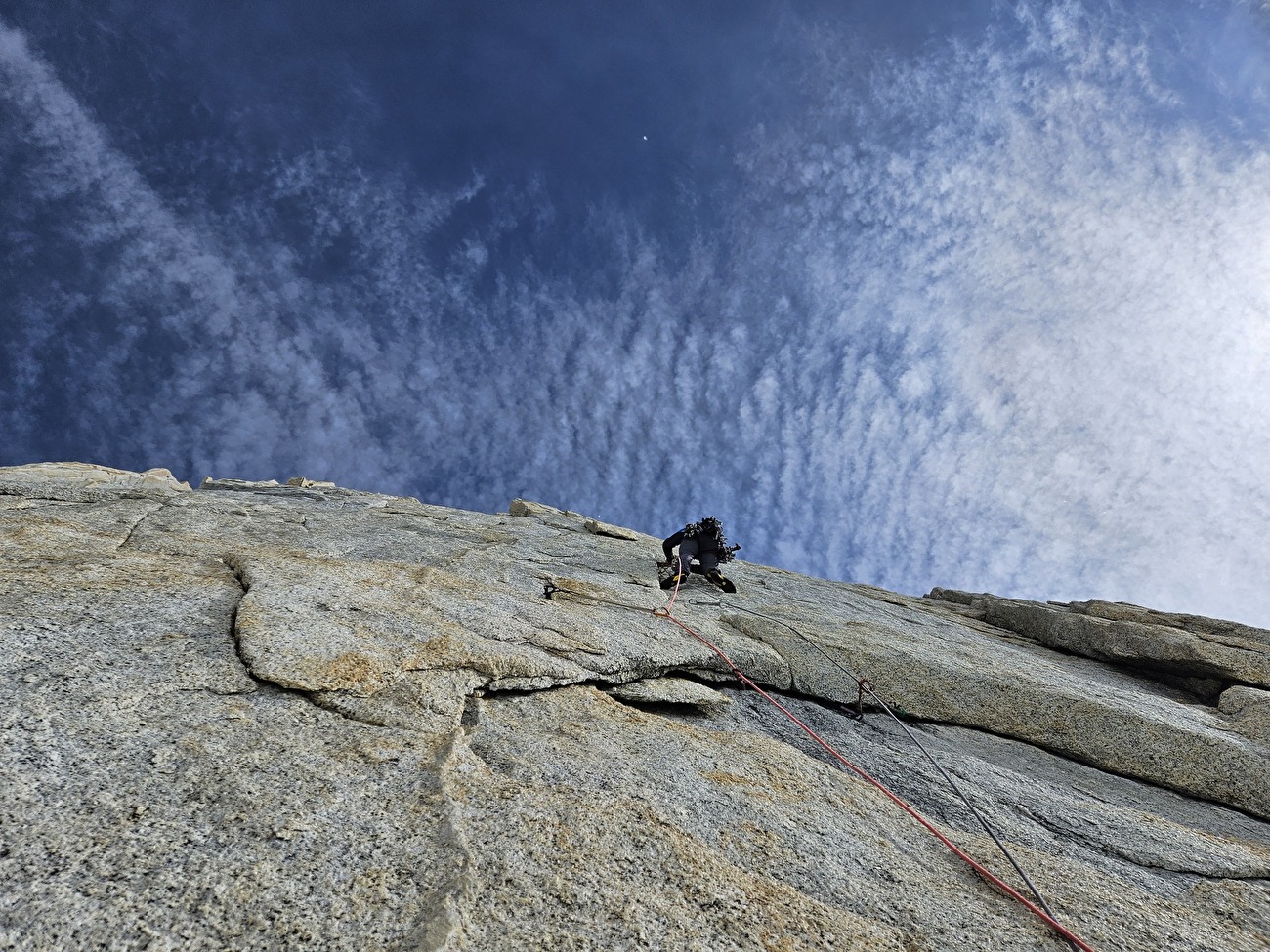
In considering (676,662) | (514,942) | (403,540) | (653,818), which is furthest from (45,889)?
(403,540)

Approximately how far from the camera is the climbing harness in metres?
4.25

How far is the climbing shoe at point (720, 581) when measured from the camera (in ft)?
45.7

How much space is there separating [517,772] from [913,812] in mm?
3633

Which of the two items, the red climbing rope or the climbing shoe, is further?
the climbing shoe

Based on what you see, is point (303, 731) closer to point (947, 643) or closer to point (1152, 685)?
point (947, 643)

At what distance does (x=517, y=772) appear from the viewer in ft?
15.0

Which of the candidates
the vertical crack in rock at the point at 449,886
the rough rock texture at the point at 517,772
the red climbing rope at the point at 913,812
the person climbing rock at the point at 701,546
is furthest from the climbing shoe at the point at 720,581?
the vertical crack in rock at the point at 449,886

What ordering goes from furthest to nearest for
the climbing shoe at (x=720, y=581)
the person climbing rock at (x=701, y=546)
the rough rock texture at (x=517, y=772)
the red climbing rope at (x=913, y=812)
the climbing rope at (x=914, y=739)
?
the person climbing rock at (x=701, y=546) < the climbing shoe at (x=720, y=581) < the climbing rope at (x=914, y=739) < the red climbing rope at (x=913, y=812) < the rough rock texture at (x=517, y=772)

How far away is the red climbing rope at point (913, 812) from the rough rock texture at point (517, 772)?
0.34ft

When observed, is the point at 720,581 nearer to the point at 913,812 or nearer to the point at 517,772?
the point at 913,812

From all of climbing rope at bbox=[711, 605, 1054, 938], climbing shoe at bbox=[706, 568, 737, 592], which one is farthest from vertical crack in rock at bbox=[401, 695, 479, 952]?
climbing shoe at bbox=[706, 568, 737, 592]

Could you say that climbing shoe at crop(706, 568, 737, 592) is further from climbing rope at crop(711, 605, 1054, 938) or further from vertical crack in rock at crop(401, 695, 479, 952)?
vertical crack in rock at crop(401, 695, 479, 952)

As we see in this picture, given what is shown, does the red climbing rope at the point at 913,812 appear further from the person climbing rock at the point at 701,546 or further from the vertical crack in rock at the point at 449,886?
the person climbing rock at the point at 701,546

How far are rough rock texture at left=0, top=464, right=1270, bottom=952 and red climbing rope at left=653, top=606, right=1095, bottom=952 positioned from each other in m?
0.10
